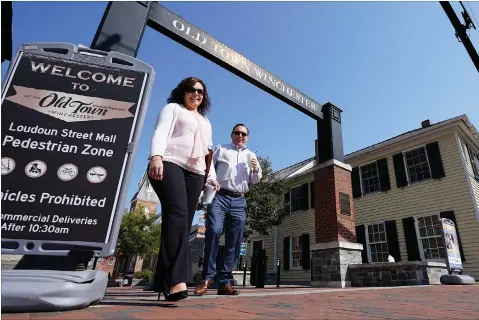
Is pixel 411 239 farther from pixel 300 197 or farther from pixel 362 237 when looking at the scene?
pixel 300 197

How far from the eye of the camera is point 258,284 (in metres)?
5.76

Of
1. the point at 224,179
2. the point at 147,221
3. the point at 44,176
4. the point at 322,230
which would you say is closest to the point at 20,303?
the point at 44,176

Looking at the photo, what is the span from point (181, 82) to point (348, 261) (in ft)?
19.4

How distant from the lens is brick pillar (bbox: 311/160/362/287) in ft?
21.1

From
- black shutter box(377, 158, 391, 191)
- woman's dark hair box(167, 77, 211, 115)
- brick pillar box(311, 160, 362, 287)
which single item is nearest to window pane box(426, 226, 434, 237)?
black shutter box(377, 158, 391, 191)

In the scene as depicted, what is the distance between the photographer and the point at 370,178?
13430 mm

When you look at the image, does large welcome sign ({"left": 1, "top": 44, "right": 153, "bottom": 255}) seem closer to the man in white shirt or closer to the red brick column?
the man in white shirt

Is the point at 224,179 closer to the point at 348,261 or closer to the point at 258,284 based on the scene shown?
the point at 258,284

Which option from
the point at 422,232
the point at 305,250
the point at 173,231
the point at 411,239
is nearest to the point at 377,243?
the point at 411,239

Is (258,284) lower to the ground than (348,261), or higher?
lower

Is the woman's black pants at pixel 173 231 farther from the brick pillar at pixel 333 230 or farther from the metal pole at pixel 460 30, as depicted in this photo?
the metal pole at pixel 460 30

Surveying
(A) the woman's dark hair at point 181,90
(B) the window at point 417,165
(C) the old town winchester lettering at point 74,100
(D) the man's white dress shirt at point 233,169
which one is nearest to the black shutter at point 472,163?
(B) the window at point 417,165

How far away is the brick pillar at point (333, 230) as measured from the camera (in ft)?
21.1

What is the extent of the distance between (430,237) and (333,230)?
6.61 metres
